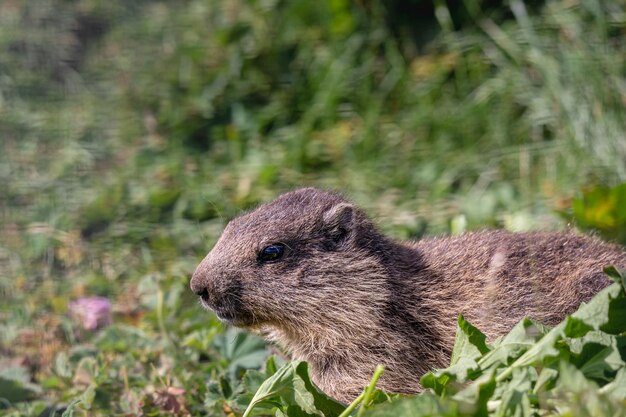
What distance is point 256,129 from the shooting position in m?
8.09

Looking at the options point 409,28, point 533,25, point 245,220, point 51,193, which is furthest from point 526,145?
point 51,193

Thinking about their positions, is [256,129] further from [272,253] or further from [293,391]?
[293,391]

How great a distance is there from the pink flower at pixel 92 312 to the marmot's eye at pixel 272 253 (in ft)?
5.15

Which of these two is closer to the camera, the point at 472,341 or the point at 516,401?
the point at 516,401

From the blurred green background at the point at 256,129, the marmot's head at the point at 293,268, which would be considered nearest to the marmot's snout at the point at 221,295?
the marmot's head at the point at 293,268

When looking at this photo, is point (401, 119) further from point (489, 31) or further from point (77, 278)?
point (77, 278)

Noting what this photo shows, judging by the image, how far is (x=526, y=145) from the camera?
7.47 metres

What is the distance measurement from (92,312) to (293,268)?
1.74m

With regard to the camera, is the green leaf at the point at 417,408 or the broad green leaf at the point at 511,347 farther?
the broad green leaf at the point at 511,347

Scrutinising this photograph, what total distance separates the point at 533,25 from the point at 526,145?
1111 millimetres

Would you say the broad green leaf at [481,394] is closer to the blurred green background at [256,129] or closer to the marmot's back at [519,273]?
the marmot's back at [519,273]

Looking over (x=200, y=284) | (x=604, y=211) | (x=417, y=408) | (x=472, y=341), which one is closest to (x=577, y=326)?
(x=472, y=341)

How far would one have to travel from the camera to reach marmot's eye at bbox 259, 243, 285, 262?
15.8 feet

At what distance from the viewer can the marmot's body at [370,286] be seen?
14.9 feet
